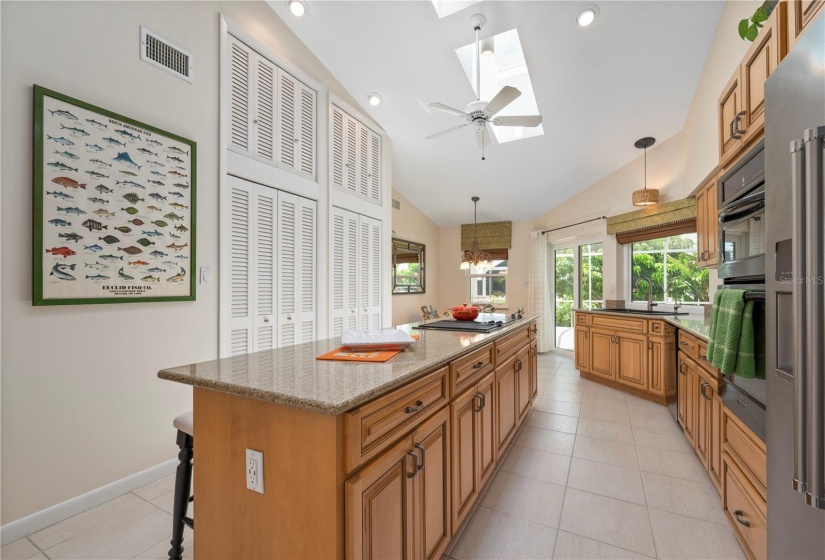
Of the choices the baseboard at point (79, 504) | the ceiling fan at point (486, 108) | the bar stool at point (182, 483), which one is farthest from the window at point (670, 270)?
the baseboard at point (79, 504)

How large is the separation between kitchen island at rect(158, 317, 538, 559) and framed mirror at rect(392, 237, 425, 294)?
15.0ft

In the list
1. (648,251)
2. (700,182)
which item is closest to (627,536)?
(700,182)

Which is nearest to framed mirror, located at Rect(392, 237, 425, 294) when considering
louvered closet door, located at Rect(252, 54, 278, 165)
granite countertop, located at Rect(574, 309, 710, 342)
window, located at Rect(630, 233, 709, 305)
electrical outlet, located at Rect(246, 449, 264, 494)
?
granite countertop, located at Rect(574, 309, 710, 342)

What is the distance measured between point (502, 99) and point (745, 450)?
8.04ft

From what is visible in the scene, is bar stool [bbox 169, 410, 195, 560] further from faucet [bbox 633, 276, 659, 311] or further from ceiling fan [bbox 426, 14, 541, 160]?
faucet [bbox 633, 276, 659, 311]

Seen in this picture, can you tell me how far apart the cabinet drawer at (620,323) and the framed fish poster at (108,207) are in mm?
4067

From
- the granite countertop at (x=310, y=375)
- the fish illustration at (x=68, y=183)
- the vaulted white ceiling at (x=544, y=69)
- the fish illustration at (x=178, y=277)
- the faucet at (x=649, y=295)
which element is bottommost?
the granite countertop at (x=310, y=375)

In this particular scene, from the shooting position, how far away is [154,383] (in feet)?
7.23

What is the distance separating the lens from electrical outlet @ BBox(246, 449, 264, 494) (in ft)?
3.30

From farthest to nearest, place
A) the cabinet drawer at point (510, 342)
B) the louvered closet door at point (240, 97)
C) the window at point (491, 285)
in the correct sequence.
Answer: the window at point (491, 285), the louvered closet door at point (240, 97), the cabinet drawer at point (510, 342)

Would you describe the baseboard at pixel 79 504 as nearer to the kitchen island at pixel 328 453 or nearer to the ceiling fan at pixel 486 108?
the kitchen island at pixel 328 453

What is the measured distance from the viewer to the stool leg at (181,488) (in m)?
1.42

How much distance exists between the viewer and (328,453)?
35.4 inches

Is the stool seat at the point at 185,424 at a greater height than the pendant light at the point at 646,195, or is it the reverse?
the pendant light at the point at 646,195
